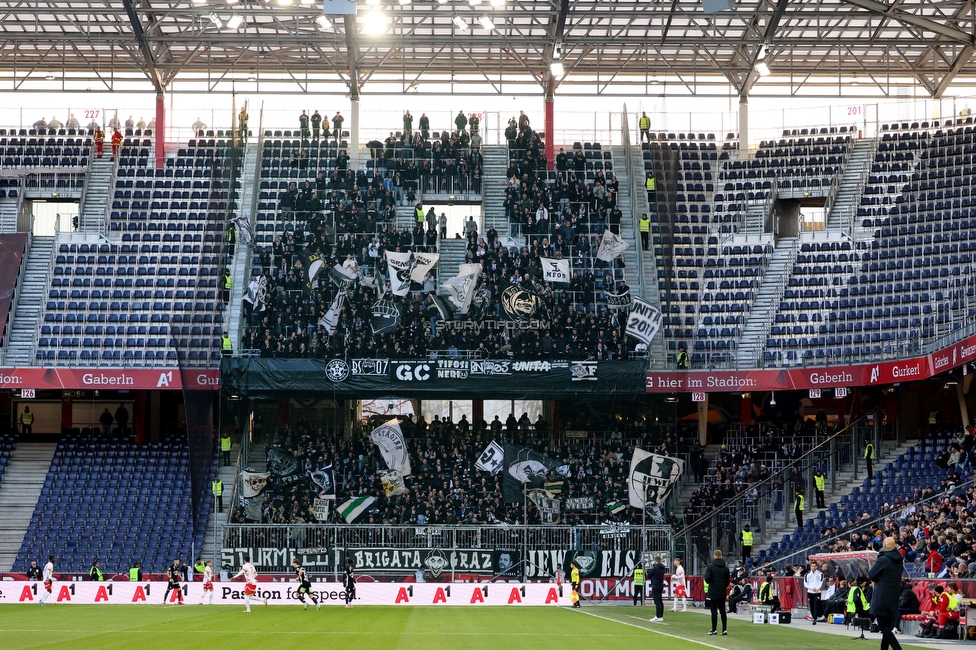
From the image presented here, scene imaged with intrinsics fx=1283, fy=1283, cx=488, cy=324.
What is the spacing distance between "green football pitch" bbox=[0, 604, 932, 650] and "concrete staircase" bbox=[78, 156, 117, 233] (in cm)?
2238

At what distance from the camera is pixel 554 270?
4875 cm

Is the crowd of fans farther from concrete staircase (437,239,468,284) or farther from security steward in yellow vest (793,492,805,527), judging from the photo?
concrete staircase (437,239,468,284)

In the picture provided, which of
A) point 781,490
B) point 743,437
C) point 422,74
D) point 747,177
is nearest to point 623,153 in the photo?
point 747,177

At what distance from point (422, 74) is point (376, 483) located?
868 inches

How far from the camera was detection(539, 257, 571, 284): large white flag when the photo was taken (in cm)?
4872

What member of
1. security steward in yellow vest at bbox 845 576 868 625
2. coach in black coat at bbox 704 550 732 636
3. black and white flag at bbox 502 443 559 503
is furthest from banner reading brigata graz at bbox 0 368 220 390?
coach in black coat at bbox 704 550 732 636

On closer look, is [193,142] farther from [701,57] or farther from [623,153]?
[701,57]

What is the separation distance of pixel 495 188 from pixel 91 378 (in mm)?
18836

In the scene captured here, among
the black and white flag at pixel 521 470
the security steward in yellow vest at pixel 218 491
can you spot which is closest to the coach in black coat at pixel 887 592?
the black and white flag at pixel 521 470

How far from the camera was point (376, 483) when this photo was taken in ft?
149

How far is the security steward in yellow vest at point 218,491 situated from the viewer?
44.2m

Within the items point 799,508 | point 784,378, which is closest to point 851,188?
point 784,378

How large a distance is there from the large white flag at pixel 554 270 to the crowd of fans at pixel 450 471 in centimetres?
534

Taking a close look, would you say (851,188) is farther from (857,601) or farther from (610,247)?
(857,601)
